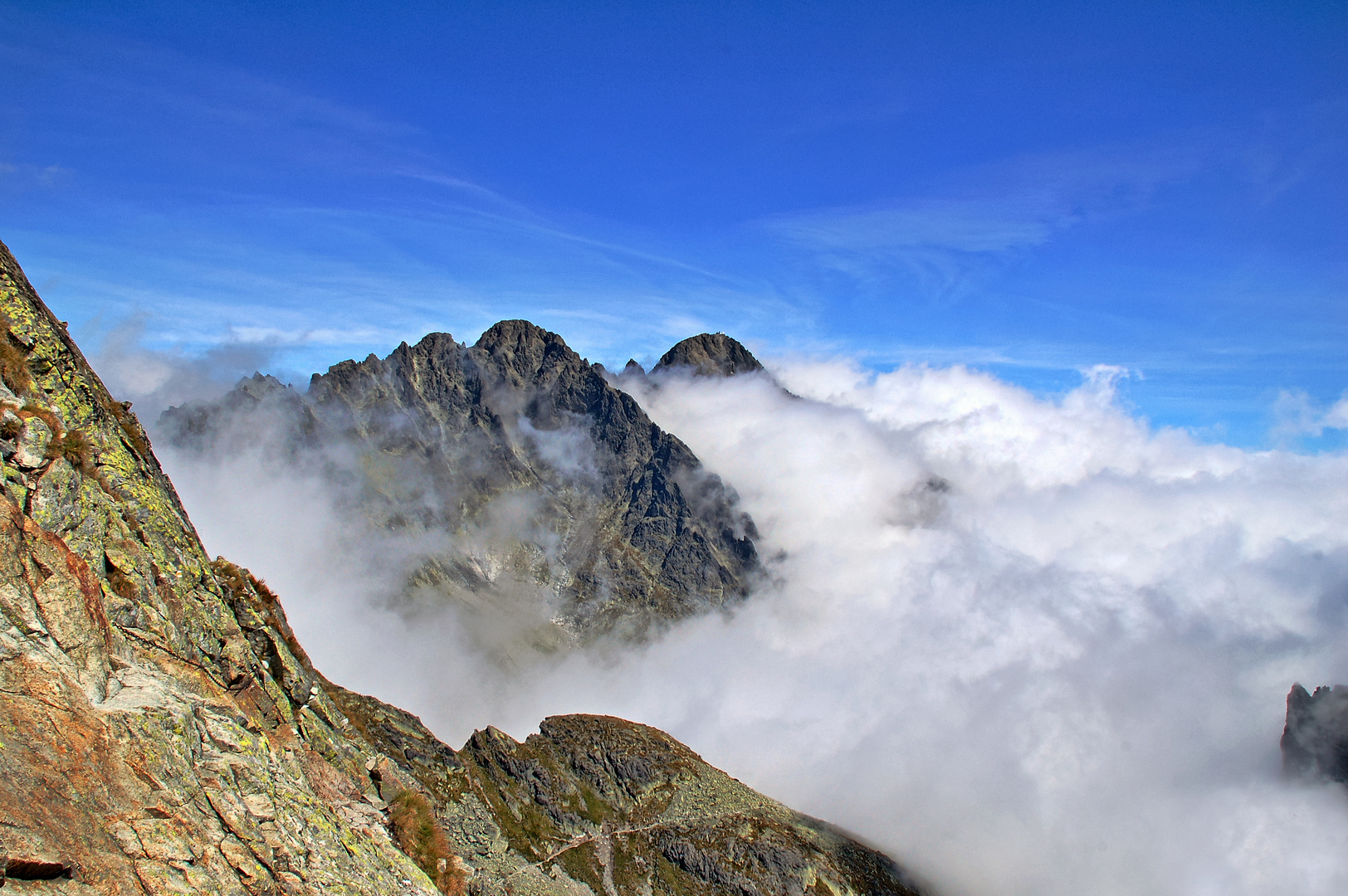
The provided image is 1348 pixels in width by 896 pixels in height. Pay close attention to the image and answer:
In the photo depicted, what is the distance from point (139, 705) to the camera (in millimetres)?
21234

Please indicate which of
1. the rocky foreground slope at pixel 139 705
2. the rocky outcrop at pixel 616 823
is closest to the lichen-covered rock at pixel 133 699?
the rocky foreground slope at pixel 139 705

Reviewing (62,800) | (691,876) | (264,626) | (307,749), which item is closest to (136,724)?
(62,800)

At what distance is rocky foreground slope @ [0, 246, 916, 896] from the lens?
17703 millimetres

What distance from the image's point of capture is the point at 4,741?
17.2 meters

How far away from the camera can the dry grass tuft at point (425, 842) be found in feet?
102

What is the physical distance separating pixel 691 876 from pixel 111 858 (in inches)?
6471

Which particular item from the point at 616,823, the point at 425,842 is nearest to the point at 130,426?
the point at 425,842

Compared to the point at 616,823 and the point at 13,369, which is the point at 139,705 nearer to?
the point at 13,369

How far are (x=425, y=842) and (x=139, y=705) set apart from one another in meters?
15.5

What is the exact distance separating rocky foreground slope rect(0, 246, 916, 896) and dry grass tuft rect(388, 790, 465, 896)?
10 cm

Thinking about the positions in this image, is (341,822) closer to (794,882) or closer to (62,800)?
(62,800)

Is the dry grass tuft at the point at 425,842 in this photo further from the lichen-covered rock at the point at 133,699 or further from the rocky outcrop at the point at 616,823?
the rocky outcrop at the point at 616,823

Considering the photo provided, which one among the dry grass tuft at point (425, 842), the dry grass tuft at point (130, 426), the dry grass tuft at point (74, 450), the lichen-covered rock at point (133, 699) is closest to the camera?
the lichen-covered rock at point (133, 699)

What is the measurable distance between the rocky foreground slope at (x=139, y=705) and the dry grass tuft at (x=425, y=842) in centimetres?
10
